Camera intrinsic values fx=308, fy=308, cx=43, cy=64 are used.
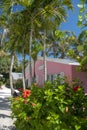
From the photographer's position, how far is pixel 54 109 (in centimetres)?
573

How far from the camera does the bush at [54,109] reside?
5359 millimetres

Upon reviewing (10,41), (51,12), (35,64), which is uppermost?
(51,12)

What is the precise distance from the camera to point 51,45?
52.1 m

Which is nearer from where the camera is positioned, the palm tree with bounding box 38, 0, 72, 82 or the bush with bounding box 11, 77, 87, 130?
the bush with bounding box 11, 77, 87, 130

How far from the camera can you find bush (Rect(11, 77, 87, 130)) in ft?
17.6

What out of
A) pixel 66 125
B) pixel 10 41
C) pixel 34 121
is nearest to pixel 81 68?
pixel 66 125

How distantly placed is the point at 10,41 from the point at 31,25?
13.2ft

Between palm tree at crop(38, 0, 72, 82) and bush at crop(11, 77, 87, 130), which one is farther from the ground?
palm tree at crop(38, 0, 72, 82)

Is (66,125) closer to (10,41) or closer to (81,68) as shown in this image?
(81,68)

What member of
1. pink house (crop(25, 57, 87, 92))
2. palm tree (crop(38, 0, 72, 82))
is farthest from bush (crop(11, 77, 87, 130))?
pink house (crop(25, 57, 87, 92))

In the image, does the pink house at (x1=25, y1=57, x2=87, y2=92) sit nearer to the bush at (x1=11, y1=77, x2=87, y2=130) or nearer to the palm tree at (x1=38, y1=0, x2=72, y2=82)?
the palm tree at (x1=38, y1=0, x2=72, y2=82)

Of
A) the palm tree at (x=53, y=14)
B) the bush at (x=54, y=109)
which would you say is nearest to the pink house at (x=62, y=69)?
the palm tree at (x=53, y=14)

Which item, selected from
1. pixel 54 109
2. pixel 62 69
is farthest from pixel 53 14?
pixel 54 109

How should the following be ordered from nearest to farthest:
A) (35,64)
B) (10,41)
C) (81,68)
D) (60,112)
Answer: (81,68) < (60,112) < (10,41) < (35,64)
